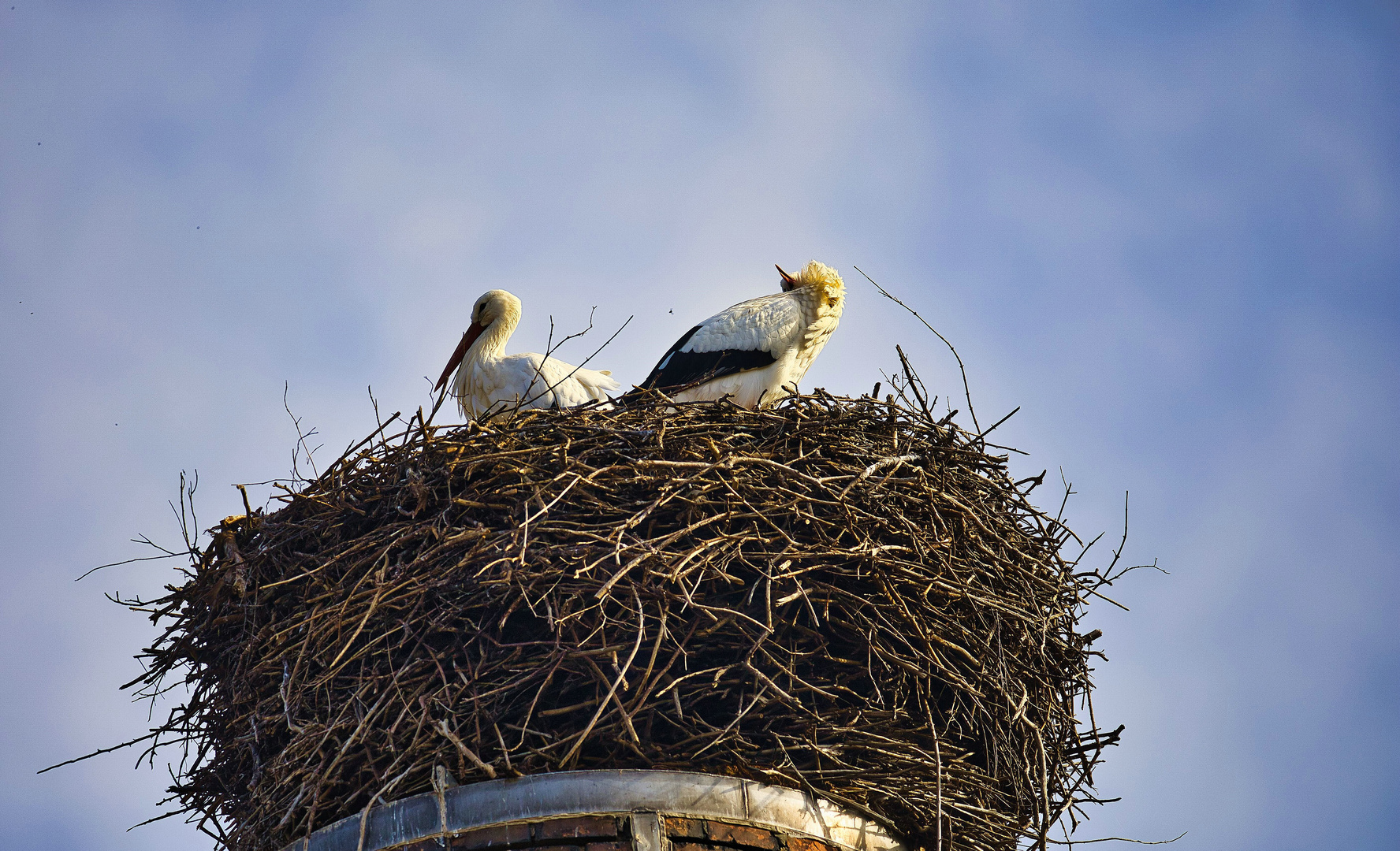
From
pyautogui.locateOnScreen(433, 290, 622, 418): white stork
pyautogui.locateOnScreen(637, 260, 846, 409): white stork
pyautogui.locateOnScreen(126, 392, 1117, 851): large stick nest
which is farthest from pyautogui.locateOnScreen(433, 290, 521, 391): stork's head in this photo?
pyautogui.locateOnScreen(126, 392, 1117, 851): large stick nest

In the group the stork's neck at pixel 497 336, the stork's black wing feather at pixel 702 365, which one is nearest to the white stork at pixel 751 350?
the stork's black wing feather at pixel 702 365

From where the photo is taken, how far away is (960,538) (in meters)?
5.13

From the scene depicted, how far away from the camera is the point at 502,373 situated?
7.42 meters

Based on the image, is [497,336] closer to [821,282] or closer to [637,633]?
[821,282]

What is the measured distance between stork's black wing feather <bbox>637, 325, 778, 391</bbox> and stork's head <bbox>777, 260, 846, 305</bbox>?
1.78 feet

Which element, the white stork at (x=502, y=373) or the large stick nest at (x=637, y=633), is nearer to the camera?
the large stick nest at (x=637, y=633)

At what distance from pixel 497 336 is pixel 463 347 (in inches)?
8.6

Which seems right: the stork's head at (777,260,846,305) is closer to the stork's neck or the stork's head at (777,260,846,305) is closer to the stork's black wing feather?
the stork's black wing feather

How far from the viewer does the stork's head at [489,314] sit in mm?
8016

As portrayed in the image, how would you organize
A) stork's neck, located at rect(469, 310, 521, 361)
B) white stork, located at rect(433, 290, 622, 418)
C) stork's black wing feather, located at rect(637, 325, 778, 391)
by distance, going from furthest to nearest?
stork's neck, located at rect(469, 310, 521, 361), white stork, located at rect(433, 290, 622, 418), stork's black wing feather, located at rect(637, 325, 778, 391)

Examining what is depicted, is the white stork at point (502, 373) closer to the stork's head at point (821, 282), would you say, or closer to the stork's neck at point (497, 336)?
the stork's neck at point (497, 336)

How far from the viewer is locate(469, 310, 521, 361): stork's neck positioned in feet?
25.6

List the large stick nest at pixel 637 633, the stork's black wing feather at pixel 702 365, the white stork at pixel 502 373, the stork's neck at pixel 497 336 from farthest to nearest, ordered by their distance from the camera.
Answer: the stork's neck at pixel 497 336, the white stork at pixel 502 373, the stork's black wing feather at pixel 702 365, the large stick nest at pixel 637 633

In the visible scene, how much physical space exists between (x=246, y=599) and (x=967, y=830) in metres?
2.85
